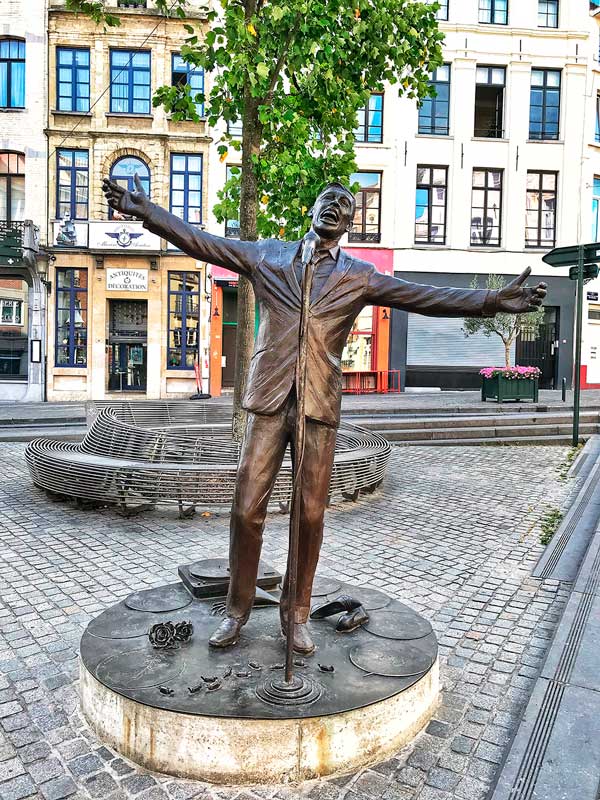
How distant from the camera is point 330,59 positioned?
838 centimetres

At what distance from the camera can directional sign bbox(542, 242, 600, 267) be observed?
11062 millimetres

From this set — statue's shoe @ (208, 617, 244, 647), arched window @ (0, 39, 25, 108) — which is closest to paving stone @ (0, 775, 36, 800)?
statue's shoe @ (208, 617, 244, 647)

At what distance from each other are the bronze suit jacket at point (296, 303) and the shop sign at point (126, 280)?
798 inches

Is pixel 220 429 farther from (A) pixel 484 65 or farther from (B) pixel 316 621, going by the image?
(A) pixel 484 65

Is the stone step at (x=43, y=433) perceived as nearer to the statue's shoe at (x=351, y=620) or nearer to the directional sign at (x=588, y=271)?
the statue's shoe at (x=351, y=620)

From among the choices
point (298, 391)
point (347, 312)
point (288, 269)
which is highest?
point (288, 269)

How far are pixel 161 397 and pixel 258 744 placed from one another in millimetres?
20815

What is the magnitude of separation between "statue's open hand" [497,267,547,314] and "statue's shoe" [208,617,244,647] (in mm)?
1986

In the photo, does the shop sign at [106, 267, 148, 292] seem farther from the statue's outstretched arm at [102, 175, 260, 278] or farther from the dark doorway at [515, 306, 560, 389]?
the statue's outstretched arm at [102, 175, 260, 278]

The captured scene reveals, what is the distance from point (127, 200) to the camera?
292cm

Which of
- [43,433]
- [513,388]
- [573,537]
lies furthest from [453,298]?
[513,388]

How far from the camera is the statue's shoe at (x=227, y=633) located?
10.3ft

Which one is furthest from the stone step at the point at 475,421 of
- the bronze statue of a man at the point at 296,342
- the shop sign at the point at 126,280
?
the shop sign at the point at 126,280

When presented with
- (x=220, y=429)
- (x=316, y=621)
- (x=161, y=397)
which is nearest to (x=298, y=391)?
(x=316, y=621)
